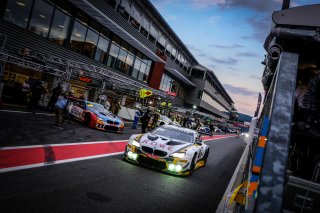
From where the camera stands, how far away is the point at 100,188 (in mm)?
5129

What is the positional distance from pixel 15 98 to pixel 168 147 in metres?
12.0

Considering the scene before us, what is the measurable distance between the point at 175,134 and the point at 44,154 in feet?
13.4

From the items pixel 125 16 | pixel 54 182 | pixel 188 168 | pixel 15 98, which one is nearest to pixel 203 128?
pixel 125 16

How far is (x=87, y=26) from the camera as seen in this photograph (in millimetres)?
21203

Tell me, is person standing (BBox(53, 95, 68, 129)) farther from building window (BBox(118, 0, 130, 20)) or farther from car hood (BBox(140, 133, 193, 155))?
building window (BBox(118, 0, 130, 20))

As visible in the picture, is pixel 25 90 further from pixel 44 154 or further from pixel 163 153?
pixel 163 153

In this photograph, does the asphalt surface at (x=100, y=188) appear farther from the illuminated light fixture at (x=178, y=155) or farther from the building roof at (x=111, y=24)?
the building roof at (x=111, y=24)

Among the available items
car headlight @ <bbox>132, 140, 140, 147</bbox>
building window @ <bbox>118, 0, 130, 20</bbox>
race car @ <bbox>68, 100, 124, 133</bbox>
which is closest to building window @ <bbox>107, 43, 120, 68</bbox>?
building window @ <bbox>118, 0, 130, 20</bbox>

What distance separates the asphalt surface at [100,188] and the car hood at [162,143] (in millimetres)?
676

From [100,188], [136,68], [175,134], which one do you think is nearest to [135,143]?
[175,134]

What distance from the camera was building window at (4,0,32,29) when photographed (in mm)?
14898

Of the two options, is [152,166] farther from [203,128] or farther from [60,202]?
[203,128]

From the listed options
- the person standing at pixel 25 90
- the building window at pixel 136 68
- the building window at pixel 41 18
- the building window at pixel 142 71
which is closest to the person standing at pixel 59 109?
the person standing at pixel 25 90

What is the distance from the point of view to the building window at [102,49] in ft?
76.0
